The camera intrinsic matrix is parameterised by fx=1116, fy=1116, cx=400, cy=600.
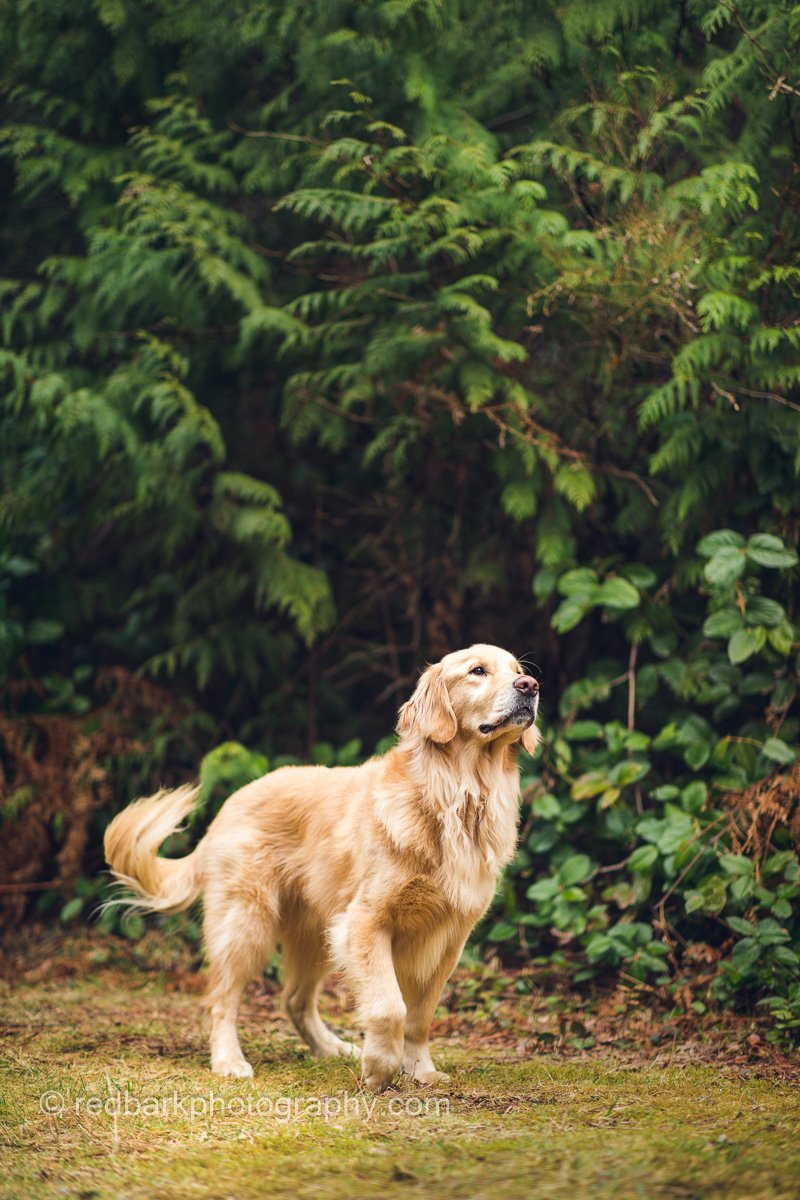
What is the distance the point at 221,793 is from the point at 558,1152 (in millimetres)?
3365

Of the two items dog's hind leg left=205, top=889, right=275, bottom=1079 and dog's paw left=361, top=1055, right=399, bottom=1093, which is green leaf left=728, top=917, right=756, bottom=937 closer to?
dog's paw left=361, top=1055, right=399, bottom=1093

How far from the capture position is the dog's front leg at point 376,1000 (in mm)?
3418

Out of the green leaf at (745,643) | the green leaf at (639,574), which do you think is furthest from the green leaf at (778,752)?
the green leaf at (639,574)

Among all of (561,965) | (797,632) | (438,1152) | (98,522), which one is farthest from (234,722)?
(438,1152)

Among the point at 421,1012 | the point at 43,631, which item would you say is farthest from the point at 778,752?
the point at 43,631

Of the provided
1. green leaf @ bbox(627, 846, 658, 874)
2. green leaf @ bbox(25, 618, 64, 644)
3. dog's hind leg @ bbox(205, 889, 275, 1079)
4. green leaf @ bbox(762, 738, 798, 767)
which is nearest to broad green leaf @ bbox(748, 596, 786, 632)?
green leaf @ bbox(762, 738, 798, 767)

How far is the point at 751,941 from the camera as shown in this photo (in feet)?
13.9

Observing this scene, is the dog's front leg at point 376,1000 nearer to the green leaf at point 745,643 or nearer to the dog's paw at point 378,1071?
the dog's paw at point 378,1071

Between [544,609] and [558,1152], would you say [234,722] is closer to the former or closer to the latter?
[544,609]

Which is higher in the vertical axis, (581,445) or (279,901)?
(581,445)

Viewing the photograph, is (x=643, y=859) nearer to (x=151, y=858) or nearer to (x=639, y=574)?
(x=639, y=574)

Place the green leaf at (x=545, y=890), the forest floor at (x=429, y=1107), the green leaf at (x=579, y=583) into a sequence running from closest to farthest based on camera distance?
the forest floor at (x=429, y=1107) → the green leaf at (x=545, y=890) → the green leaf at (x=579, y=583)

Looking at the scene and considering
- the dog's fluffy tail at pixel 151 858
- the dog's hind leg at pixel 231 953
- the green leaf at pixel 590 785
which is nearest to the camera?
the dog's hind leg at pixel 231 953

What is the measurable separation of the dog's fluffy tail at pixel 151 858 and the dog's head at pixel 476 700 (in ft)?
3.77
